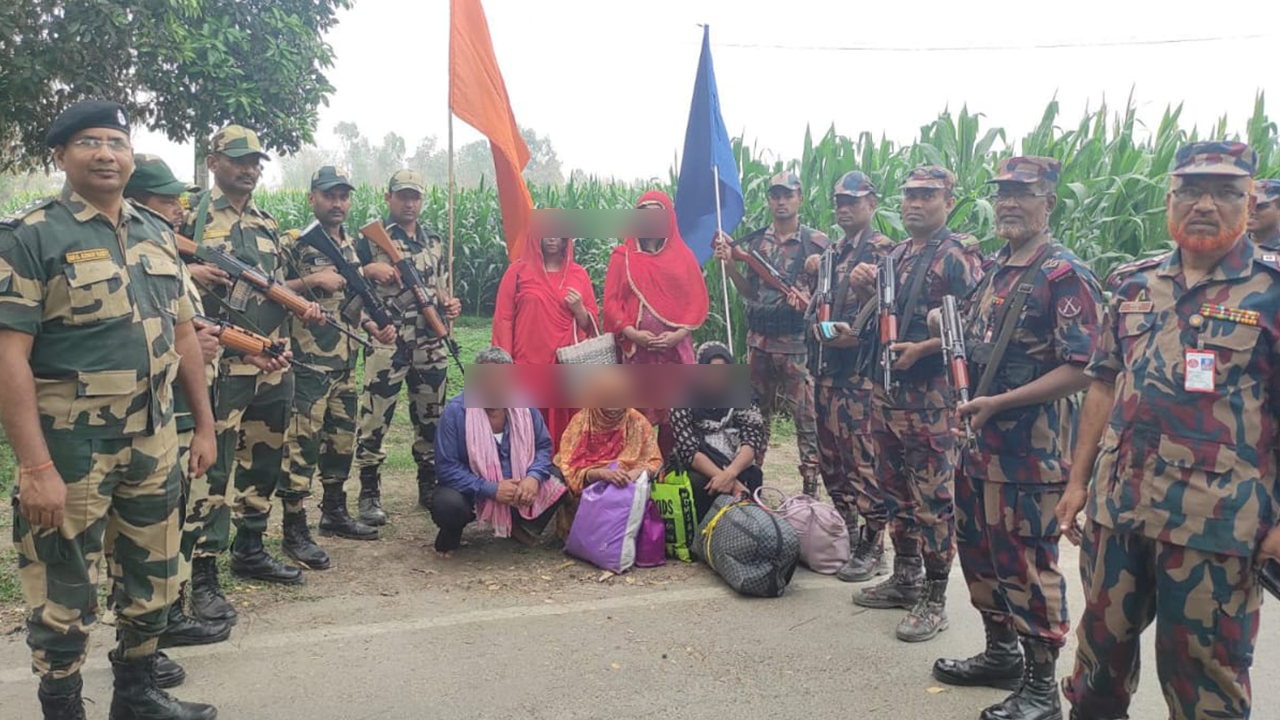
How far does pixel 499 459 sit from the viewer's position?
4.82 m

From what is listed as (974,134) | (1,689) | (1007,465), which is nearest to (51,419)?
(1,689)

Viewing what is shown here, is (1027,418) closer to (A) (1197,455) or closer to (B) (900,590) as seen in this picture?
(A) (1197,455)

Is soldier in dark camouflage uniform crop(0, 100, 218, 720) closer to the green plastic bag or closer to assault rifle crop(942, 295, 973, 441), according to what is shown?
the green plastic bag

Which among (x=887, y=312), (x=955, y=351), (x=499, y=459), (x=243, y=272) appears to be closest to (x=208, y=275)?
(x=243, y=272)

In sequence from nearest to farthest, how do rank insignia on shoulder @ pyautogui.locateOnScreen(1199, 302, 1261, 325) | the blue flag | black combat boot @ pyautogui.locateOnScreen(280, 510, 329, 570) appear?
rank insignia on shoulder @ pyautogui.locateOnScreen(1199, 302, 1261, 325), black combat boot @ pyautogui.locateOnScreen(280, 510, 329, 570), the blue flag

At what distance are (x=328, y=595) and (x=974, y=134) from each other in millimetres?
7647

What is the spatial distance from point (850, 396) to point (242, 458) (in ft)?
10.2

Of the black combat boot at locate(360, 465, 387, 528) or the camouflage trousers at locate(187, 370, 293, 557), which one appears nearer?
the camouflage trousers at locate(187, 370, 293, 557)

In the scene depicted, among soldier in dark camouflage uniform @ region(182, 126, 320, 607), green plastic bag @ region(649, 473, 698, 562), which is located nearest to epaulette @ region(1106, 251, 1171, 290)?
green plastic bag @ region(649, 473, 698, 562)

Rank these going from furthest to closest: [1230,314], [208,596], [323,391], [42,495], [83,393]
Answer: [323,391] < [208,596] < [83,393] < [42,495] < [1230,314]

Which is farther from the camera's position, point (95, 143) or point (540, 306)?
point (540, 306)

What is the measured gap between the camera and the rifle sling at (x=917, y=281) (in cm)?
395

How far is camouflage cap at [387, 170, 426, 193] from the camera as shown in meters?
5.58

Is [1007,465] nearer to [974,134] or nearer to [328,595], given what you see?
[328,595]
